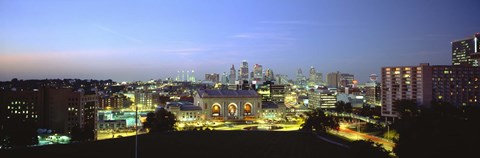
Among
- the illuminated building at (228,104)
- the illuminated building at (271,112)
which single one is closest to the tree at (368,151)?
the illuminated building at (228,104)

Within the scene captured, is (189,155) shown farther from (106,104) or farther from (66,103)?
(106,104)

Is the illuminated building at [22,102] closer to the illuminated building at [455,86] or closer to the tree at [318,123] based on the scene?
the tree at [318,123]

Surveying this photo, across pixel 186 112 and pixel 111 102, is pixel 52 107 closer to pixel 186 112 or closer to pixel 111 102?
pixel 186 112

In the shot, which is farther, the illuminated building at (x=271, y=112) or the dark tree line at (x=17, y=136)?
the illuminated building at (x=271, y=112)

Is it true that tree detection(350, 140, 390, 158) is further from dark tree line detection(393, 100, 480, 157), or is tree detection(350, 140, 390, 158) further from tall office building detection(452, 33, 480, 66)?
tall office building detection(452, 33, 480, 66)

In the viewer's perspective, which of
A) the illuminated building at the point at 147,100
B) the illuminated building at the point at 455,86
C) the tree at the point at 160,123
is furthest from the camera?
the illuminated building at the point at 147,100

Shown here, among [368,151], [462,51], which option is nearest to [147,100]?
[368,151]
